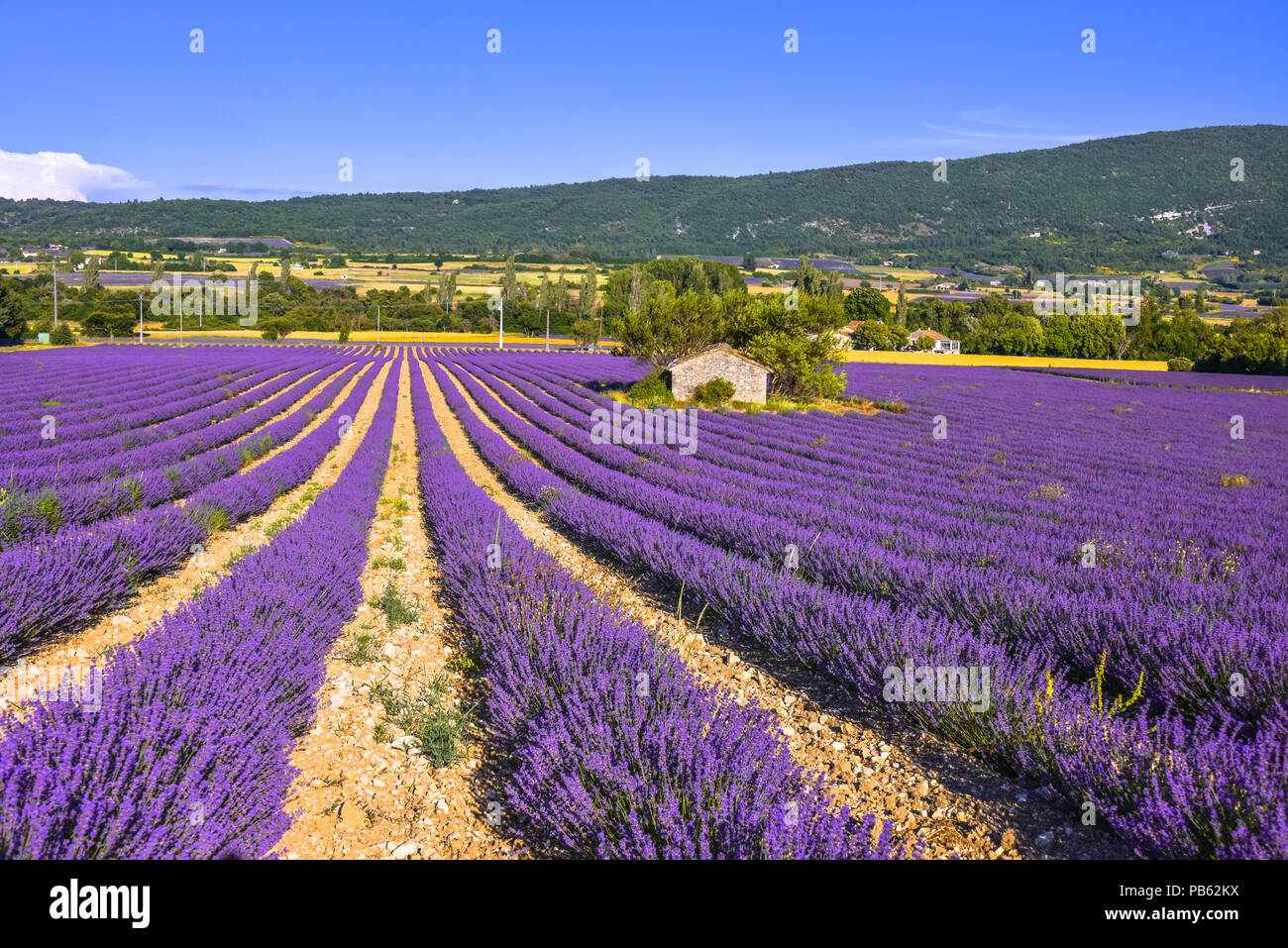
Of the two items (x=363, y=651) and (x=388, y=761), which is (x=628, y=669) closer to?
(x=388, y=761)

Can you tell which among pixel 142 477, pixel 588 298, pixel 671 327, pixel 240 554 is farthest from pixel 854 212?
pixel 240 554

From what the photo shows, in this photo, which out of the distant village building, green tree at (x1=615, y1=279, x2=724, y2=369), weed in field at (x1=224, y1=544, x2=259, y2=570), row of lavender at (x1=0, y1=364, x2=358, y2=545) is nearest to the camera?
row of lavender at (x1=0, y1=364, x2=358, y2=545)

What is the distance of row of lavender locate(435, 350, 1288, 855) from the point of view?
86.9 inches

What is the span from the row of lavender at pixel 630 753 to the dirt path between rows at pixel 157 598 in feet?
6.75

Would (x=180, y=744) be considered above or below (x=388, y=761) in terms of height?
above

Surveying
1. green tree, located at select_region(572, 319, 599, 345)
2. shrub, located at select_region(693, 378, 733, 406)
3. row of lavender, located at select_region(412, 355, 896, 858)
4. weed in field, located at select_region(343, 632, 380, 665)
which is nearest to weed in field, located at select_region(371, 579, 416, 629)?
weed in field, located at select_region(343, 632, 380, 665)

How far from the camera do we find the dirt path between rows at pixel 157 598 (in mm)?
3640

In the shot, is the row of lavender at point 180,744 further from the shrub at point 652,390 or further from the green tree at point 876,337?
the green tree at point 876,337

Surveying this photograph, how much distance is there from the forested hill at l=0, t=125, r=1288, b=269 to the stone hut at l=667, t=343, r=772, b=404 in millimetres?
129158

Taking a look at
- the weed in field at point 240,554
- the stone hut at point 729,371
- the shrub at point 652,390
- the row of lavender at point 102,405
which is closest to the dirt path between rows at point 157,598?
the weed in field at point 240,554

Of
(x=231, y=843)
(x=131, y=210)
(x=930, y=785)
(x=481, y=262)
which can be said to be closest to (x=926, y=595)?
(x=930, y=785)

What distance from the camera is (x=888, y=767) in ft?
10.3

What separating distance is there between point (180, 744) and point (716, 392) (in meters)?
21.1

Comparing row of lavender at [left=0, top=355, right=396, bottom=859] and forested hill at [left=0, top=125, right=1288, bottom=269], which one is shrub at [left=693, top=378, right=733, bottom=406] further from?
forested hill at [left=0, top=125, right=1288, bottom=269]
